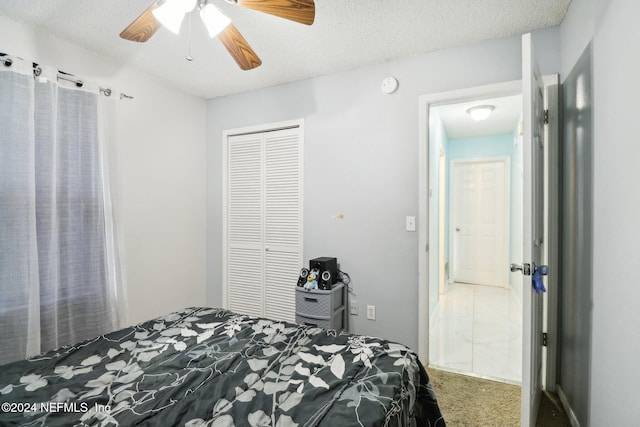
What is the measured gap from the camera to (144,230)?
2797 mm

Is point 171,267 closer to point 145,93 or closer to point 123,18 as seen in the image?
point 145,93

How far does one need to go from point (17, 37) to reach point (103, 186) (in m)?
1.05

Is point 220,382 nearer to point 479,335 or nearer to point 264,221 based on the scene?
point 264,221

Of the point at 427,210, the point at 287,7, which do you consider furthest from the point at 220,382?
the point at 427,210

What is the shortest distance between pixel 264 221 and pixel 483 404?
229cm

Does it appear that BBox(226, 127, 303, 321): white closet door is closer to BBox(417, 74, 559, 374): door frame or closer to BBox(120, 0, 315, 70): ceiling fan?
BBox(417, 74, 559, 374): door frame

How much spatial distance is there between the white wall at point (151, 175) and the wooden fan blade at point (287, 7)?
5.24ft

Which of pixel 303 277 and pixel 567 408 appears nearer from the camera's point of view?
pixel 567 408

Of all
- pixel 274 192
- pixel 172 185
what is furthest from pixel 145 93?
pixel 274 192

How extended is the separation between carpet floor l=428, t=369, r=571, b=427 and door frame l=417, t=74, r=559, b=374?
21 centimetres

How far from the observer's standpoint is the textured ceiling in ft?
6.22

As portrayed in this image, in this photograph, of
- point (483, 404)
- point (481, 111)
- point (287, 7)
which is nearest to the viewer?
point (287, 7)

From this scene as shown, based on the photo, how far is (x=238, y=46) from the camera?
70.9 inches

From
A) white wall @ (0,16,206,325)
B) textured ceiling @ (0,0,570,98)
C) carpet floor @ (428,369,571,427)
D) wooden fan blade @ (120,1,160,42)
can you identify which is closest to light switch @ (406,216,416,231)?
carpet floor @ (428,369,571,427)
